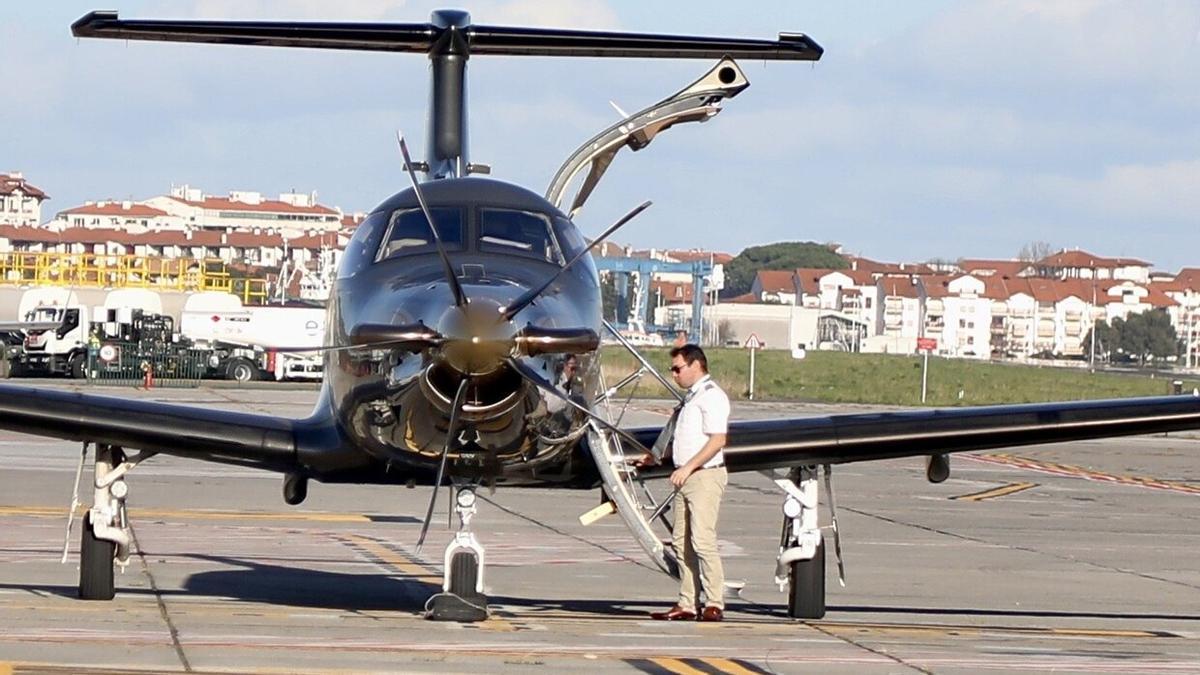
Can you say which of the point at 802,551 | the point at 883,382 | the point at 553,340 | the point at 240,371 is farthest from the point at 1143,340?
the point at 553,340

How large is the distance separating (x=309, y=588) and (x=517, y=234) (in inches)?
145

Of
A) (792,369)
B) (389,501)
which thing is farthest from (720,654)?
(792,369)

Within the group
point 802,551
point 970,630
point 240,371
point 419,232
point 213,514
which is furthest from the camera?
point 240,371

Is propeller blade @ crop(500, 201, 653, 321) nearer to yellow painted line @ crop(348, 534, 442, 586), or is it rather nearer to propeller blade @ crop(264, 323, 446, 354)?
propeller blade @ crop(264, 323, 446, 354)

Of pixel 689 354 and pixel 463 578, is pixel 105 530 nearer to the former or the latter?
pixel 463 578

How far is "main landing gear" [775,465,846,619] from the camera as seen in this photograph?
13.2 meters

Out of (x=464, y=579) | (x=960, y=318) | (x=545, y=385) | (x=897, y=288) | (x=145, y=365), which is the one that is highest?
(x=897, y=288)

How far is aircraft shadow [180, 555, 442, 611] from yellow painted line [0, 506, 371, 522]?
15.0 feet

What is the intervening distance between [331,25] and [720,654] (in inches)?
302

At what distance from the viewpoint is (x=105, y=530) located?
1309cm

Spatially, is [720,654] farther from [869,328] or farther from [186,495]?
[869,328]

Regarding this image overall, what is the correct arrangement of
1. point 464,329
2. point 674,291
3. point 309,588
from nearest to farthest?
point 464,329 < point 309,588 < point 674,291

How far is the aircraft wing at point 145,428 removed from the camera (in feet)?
42.2

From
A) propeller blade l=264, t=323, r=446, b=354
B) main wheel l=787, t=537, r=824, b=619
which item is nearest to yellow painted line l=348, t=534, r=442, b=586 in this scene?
main wheel l=787, t=537, r=824, b=619
